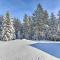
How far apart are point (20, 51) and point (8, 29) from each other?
76 cm

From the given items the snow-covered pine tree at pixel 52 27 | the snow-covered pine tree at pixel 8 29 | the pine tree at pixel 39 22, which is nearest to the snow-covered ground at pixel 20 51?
the snow-covered pine tree at pixel 8 29

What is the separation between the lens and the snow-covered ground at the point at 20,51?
3.48 meters

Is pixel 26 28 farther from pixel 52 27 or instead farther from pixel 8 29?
pixel 52 27

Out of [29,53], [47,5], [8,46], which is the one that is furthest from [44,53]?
[47,5]

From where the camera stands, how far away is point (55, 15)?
3.89 meters

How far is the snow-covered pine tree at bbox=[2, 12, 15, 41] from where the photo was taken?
4060 millimetres

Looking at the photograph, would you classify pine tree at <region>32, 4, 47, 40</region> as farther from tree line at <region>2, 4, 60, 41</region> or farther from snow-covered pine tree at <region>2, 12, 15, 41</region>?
snow-covered pine tree at <region>2, 12, 15, 41</region>

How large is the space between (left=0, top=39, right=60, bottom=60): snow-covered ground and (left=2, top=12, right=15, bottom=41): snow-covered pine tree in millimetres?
140

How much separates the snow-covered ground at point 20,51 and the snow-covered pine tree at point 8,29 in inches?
5.5

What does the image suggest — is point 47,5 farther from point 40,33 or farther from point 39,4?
point 40,33

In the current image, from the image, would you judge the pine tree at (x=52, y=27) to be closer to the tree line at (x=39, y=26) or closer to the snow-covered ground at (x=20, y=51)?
the tree line at (x=39, y=26)

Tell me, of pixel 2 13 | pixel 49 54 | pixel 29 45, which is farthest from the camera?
pixel 2 13

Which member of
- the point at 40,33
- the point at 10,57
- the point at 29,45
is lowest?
the point at 10,57

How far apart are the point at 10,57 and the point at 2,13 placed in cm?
117
